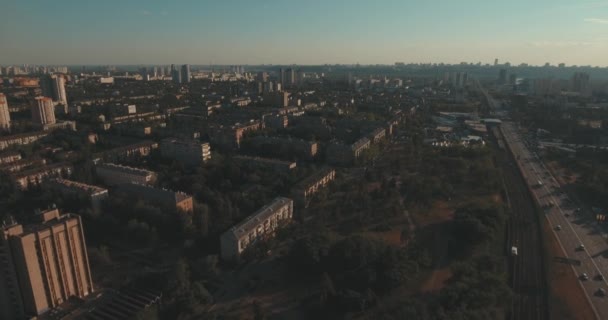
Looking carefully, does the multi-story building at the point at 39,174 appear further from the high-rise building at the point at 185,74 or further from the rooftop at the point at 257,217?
the high-rise building at the point at 185,74

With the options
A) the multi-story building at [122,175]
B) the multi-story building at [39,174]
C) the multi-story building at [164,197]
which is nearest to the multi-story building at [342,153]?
the multi-story building at [122,175]

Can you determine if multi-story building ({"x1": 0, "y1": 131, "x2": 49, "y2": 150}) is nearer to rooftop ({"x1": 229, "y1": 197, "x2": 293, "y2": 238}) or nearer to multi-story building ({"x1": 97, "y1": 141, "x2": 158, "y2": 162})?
multi-story building ({"x1": 97, "y1": 141, "x2": 158, "y2": 162})

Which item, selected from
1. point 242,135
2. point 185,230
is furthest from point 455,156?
point 185,230

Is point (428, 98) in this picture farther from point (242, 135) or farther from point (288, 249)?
point (288, 249)

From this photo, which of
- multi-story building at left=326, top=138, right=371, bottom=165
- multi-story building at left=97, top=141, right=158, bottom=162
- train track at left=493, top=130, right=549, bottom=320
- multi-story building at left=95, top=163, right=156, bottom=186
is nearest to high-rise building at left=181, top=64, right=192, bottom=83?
multi-story building at left=97, top=141, right=158, bottom=162

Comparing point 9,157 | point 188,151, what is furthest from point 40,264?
point 9,157

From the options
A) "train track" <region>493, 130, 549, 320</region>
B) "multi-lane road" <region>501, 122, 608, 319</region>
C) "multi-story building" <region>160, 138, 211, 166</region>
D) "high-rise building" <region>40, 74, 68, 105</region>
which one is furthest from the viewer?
"high-rise building" <region>40, 74, 68, 105</region>
